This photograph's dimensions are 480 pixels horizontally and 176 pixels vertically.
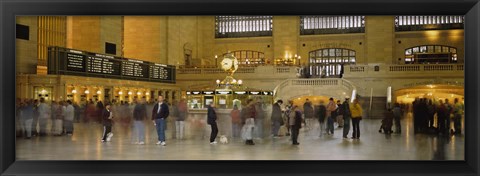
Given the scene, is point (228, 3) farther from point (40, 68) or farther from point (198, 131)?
point (40, 68)

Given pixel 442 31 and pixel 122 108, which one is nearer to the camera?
pixel 122 108

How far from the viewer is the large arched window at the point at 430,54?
29.6 metres

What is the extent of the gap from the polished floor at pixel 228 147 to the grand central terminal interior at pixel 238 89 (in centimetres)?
4

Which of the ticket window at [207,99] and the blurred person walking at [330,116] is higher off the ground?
the ticket window at [207,99]

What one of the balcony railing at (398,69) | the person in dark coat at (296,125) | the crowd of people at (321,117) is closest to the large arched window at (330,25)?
the balcony railing at (398,69)

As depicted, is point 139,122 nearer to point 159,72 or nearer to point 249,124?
point 249,124

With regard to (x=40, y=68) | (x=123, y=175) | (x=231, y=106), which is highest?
(x=40, y=68)

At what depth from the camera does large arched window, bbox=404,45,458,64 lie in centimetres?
2964

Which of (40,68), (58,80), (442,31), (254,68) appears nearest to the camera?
(58,80)

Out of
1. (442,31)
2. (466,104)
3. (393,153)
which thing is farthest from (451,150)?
(442,31)

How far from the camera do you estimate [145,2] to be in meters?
7.93

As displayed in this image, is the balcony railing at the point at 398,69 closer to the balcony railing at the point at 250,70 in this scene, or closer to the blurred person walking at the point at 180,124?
the balcony railing at the point at 250,70

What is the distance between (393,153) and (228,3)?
4393 millimetres

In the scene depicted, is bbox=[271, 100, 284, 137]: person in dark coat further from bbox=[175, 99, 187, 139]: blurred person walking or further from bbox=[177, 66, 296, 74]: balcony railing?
bbox=[177, 66, 296, 74]: balcony railing
